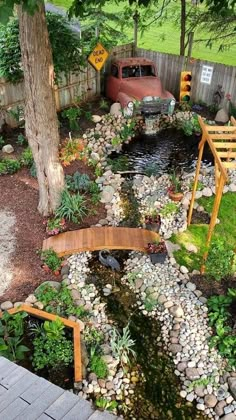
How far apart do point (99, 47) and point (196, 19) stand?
3409 millimetres

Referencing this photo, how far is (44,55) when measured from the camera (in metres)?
5.54

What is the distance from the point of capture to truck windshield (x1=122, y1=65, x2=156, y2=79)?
11031 mm

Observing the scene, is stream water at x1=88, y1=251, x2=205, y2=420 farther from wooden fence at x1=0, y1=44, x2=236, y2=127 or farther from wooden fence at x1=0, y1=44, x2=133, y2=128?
wooden fence at x1=0, y1=44, x2=236, y2=127

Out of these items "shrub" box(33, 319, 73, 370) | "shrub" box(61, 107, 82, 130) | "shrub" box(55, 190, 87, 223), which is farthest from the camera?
"shrub" box(61, 107, 82, 130)

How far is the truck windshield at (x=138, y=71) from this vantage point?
1103cm

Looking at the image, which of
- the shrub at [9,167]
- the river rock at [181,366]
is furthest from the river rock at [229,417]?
the shrub at [9,167]

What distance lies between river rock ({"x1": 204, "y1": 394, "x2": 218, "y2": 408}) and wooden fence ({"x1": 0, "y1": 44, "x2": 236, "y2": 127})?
26.6ft

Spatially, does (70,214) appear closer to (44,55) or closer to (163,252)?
(163,252)

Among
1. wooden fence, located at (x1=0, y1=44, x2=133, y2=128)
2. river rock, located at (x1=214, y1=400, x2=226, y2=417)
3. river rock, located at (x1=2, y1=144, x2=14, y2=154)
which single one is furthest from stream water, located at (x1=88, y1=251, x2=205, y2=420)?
wooden fence, located at (x1=0, y1=44, x2=133, y2=128)

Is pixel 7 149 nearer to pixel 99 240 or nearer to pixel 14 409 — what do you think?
pixel 99 240

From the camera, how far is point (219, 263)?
19.4ft

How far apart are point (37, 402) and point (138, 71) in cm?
1023

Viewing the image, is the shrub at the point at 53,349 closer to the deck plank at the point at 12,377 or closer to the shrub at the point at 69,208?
Result: the deck plank at the point at 12,377

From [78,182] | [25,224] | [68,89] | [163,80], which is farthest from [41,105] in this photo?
[163,80]
